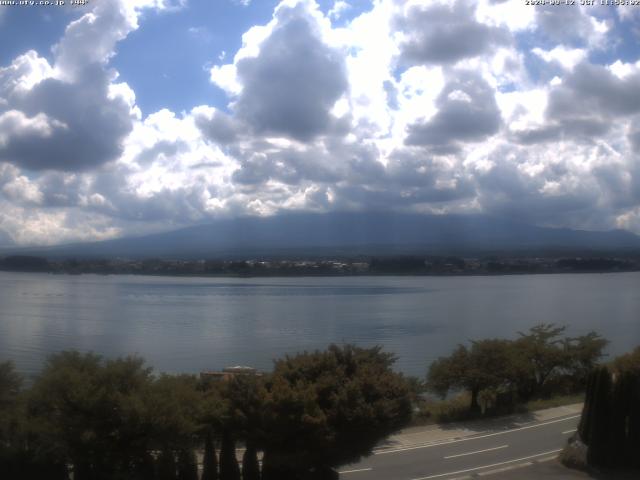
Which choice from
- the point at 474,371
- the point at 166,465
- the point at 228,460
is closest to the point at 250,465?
the point at 228,460

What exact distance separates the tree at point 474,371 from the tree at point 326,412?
9402 millimetres

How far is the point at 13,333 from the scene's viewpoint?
35875 mm

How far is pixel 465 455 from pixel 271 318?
103 feet

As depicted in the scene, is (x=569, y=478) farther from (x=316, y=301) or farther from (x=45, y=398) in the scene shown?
(x=316, y=301)

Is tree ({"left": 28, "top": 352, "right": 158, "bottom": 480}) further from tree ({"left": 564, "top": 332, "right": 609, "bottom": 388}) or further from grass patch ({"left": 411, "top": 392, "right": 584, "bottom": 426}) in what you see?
tree ({"left": 564, "top": 332, "right": 609, "bottom": 388})

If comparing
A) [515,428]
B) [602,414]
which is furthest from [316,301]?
[602,414]

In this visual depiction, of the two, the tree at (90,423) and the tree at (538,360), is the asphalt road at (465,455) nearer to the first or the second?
the tree at (90,423)

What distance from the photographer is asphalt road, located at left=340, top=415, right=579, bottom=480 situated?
11500 mm

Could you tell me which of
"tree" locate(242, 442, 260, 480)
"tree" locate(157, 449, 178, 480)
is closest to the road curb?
"tree" locate(242, 442, 260, 480)

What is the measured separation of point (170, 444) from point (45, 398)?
1753 mm

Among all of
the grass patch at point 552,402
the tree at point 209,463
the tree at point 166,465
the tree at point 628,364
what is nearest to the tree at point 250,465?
the tree at point 209,463

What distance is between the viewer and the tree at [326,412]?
9.09 metres

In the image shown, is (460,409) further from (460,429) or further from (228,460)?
(228,460)

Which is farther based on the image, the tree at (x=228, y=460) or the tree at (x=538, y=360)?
the tree at (x=538, y=360)
